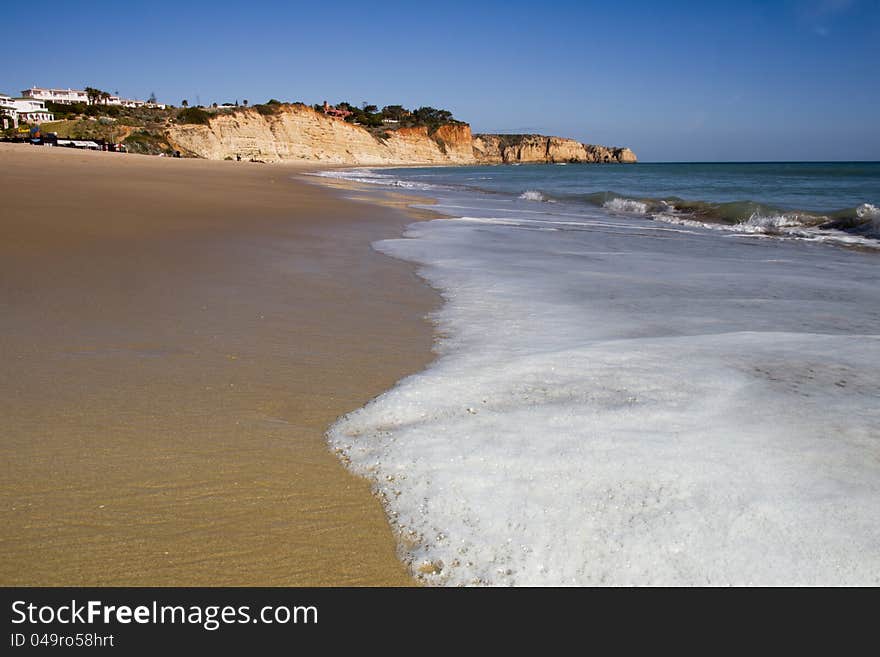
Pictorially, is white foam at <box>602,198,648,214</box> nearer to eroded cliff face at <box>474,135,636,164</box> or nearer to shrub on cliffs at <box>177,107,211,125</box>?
shrub on cliffs at <box>177,107,211,125</box>

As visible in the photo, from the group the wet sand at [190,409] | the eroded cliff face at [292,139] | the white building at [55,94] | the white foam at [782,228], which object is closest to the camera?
the wet sand at [190,409]

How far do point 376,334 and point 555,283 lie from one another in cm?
212

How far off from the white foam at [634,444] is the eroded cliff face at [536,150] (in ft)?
378

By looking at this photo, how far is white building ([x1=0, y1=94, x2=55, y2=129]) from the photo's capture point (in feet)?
226

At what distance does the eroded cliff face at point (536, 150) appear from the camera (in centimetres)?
12212

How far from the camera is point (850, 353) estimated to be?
10.2 ft

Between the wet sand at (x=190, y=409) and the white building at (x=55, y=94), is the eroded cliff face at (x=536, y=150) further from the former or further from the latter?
the wet sand at (x=190, y=409)

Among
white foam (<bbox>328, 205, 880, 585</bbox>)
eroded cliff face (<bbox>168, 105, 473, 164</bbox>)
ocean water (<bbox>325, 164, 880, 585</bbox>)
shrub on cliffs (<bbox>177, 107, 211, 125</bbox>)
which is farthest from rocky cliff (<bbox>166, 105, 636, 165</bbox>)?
white foam (<bbox>328, 205, 880, 585</bbox>)

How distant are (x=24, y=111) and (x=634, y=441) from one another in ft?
312

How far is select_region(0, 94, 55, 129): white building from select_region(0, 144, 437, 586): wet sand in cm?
7830

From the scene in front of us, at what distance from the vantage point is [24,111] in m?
75.1

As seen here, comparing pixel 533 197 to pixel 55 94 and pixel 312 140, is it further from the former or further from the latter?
pixel 55 94

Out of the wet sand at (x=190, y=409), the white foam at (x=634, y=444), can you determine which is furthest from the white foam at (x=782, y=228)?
the wet sand at (x=190, y=409)
